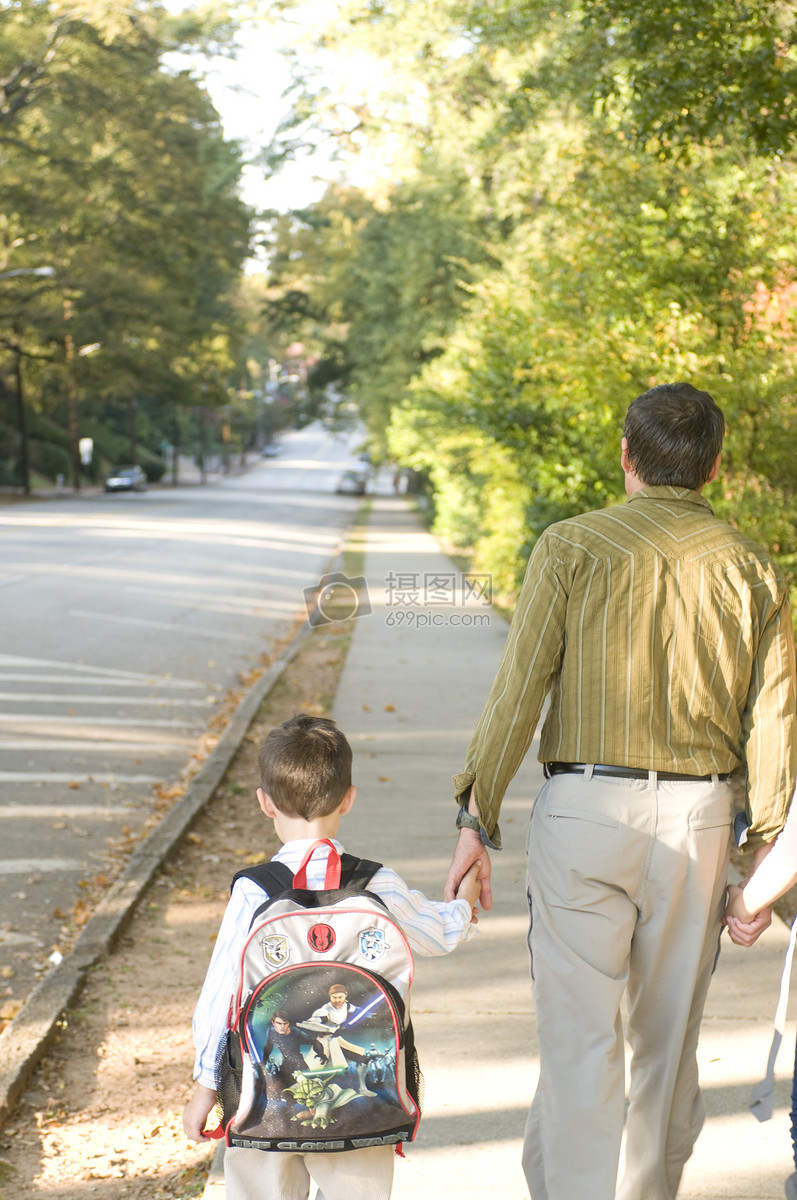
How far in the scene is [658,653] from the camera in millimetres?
2496

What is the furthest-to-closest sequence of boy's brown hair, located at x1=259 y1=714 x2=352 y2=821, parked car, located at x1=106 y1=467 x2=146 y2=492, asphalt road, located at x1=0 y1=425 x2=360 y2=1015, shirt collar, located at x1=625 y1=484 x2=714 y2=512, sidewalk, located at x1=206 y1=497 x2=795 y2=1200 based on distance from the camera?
1. parked car, located at x1=106 y1=467 x2=146 y2=492
2. asphalt road, located at x1=0 y1=425 x2=360 y2=1015
3. sidewalk, located at x1=206 y1=497 x2=795 y2=1200
4. shirt collar, located at x1=625 y1=484 x2=714 y2=512
5. boy's brown hair, located at x1=259 y1=714 x2=352 y2=821

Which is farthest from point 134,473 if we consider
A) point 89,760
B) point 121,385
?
point 89,760

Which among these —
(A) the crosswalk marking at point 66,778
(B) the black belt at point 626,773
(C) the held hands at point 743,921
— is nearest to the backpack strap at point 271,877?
(B) the black belt at point 626,773

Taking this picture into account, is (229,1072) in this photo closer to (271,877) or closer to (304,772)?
(271,877)

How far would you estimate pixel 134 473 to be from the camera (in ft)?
198

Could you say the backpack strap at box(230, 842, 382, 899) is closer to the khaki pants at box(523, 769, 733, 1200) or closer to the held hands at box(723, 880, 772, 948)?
the khaki pants at box(523, 769, 733, 1200)

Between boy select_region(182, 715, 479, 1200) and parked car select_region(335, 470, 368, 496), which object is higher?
boy select_region(182, 715, 479, 1200)

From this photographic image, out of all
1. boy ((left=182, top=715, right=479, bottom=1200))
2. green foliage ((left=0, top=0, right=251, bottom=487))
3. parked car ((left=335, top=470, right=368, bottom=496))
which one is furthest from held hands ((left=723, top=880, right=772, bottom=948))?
parked car ((left=335, top=470, right=368, bottom=496))

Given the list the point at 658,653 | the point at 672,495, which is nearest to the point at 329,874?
the point at 658,653

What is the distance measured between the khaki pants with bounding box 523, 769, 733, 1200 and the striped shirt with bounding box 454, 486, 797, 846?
0.30 ft

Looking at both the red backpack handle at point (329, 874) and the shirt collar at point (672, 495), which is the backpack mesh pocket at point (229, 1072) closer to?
the red backpack handle at point (329, 874)

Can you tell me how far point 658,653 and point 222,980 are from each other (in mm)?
1116

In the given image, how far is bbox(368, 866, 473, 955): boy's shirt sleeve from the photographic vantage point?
229 centimetres

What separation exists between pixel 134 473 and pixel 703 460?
59.9 meters
